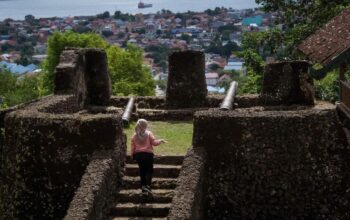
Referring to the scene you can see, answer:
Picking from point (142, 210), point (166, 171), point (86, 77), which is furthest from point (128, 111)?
point (142, 210)

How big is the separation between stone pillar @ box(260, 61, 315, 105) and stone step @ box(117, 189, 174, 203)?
687 centimetres

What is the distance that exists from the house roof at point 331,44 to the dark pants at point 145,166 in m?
4.51

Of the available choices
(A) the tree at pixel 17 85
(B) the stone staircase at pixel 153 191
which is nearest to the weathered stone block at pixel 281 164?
(B) the stone staircase at pixel 153 191

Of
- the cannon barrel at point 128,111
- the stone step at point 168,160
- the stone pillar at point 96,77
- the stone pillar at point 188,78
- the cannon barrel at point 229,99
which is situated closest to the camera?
the stone step at point 168,160

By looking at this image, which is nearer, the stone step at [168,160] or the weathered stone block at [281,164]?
the weathered stone block at [281,164]

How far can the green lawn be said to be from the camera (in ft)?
55.6

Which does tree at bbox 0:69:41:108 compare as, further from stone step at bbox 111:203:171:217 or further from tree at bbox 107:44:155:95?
stone step at bbox 111:203:171:217

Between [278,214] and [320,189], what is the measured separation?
1054 mm

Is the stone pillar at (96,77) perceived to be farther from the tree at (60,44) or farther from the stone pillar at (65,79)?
the tree at (60,44)

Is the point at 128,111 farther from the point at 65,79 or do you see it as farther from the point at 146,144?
the point at 146,144

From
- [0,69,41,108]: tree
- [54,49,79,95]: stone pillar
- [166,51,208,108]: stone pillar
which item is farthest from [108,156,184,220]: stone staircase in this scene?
[0,69,41,108]: tree

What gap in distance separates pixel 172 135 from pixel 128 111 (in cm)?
188

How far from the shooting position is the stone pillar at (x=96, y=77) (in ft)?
73.2

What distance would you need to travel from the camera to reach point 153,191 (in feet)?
49.2
